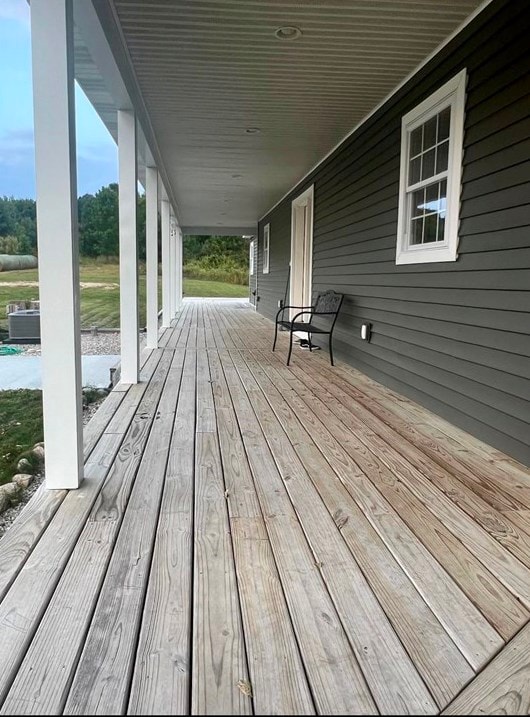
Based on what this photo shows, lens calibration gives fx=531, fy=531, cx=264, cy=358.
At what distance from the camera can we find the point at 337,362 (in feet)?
19.7

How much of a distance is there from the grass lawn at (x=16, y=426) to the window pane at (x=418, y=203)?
3.08 metres

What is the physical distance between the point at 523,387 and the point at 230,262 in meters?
27.3

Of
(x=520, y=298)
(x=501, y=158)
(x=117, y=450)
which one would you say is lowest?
(x=117, y=450)

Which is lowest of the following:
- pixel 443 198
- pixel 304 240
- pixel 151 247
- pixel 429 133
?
Answer: pixel 151 247

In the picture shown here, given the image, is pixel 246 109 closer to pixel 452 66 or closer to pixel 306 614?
pixel 452 66

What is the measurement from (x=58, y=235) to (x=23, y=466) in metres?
1.34

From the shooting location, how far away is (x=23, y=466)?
9.23ft

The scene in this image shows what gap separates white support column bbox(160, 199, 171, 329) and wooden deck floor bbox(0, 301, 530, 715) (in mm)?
6484

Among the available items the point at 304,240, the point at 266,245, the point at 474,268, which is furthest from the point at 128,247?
the point at 266,245

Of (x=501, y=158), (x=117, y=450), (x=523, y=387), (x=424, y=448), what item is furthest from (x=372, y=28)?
(x=117, y=450)

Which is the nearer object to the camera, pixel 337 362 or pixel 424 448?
pixel 424 448

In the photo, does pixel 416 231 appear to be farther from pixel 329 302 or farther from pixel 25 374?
pixel 25 374

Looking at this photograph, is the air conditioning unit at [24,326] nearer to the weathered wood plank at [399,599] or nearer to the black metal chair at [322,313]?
the weathered wood plank at [399,599]

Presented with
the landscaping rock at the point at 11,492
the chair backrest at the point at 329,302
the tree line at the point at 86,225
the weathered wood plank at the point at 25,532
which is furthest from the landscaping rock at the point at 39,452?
the chair backrest at the point at 329,302
